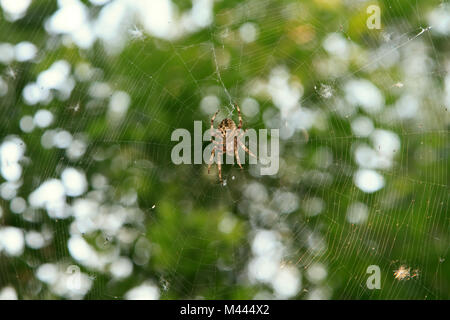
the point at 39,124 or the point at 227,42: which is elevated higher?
the point at 227,42

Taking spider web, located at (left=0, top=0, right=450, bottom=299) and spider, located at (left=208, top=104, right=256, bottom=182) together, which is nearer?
spider web, located at (left=0, top=0, right=450, bottom=299)

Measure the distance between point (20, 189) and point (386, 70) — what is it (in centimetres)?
523

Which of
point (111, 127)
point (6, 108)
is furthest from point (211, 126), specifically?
point (6, 108)

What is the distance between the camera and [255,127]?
6.00 m

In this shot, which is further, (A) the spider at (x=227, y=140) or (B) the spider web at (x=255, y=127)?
(A) the spider at (x=227, y=140)

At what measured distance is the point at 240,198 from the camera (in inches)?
239

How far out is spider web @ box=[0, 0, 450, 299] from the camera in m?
4.87

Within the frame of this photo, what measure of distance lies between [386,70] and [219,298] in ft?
11.5

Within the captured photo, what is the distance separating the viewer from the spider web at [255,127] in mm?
4871

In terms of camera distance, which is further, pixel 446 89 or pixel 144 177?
Answer: pixel 144 177
